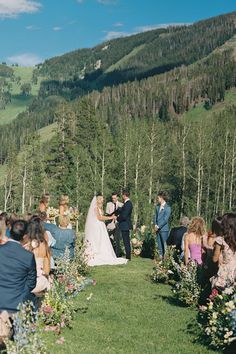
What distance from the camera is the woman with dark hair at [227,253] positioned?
359 inches

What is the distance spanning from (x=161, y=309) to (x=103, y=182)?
2071 inches

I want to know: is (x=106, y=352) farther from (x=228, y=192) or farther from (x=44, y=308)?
(x=228, y=192)

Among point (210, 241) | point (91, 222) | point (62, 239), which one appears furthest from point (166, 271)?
point (91, 222)

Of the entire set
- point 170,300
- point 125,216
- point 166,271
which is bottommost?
point 170,300

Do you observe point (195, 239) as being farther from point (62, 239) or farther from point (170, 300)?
point (62, 239)

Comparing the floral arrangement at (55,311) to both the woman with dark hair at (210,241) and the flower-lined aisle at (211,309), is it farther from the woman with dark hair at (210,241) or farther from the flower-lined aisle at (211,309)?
the woman with dark hair at (210,241)

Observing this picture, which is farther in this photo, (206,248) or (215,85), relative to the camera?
(215,85)

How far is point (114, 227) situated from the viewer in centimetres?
1927

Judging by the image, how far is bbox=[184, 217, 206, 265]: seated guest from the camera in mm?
12617

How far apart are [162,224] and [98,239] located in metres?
2.32

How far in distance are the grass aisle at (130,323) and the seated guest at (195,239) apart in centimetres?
118

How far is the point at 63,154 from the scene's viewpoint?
73938mm

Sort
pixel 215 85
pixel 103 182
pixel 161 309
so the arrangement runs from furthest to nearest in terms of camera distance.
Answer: pixel 215 85
pixel 103 182
pixel 161 309

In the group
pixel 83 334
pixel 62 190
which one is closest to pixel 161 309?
pixel 83 334
